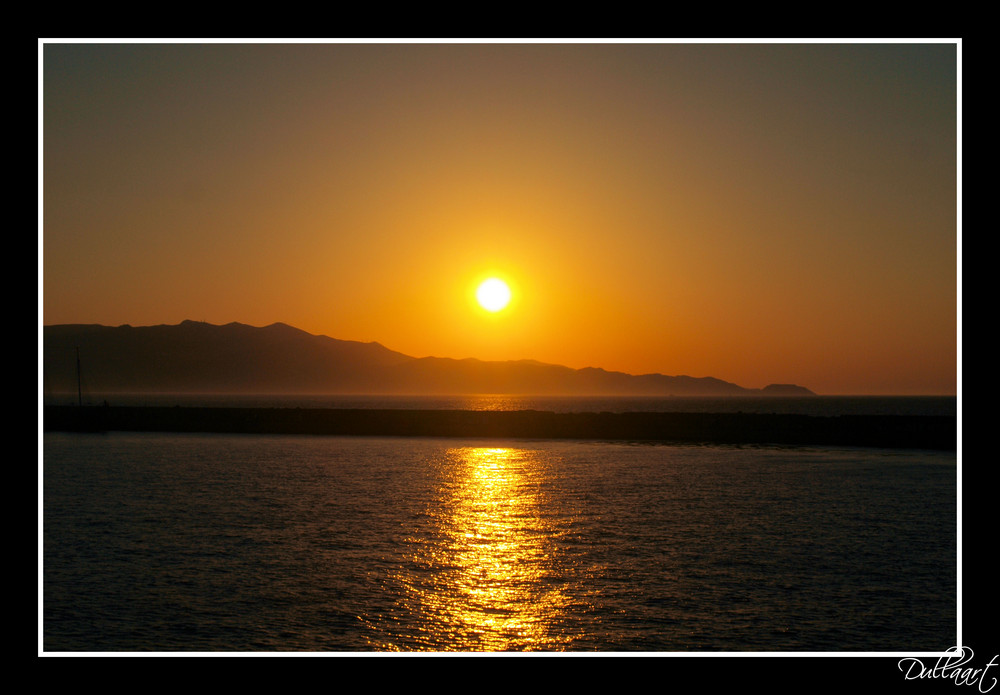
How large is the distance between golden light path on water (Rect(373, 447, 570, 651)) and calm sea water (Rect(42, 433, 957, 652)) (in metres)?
0.08

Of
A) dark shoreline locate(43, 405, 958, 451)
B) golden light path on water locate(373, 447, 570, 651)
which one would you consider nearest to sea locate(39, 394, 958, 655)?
golden light path on water locate(373, 447, 570, 651)

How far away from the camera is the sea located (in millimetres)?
16656

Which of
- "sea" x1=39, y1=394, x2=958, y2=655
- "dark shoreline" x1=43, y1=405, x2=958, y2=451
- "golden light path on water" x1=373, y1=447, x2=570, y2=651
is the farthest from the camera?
"dark shoreline" x1=43, y1=405, x2=958, y2=451

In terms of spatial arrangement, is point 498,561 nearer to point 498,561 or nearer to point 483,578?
point 498,561

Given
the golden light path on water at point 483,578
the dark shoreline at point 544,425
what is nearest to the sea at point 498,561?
the golden light path on water at point 483,578

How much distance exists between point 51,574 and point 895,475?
44923 millimetres

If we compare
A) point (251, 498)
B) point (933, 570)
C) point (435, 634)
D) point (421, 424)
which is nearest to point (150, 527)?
point (251, 498)

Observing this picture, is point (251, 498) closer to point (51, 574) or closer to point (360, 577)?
point (51, 574)

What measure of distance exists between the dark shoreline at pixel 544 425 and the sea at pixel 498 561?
23.4 meters

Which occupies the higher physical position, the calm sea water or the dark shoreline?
the calm sea water

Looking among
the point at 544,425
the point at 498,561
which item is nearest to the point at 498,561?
the point at 498,561

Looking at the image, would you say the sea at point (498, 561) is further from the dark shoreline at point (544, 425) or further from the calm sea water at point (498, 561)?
the dark shoreline at point (544, 425)

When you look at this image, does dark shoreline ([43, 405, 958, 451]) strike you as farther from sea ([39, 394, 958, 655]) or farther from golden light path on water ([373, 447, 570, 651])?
golden light path on water ([373, 447, 570, 651])

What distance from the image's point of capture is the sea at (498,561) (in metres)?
16.7
